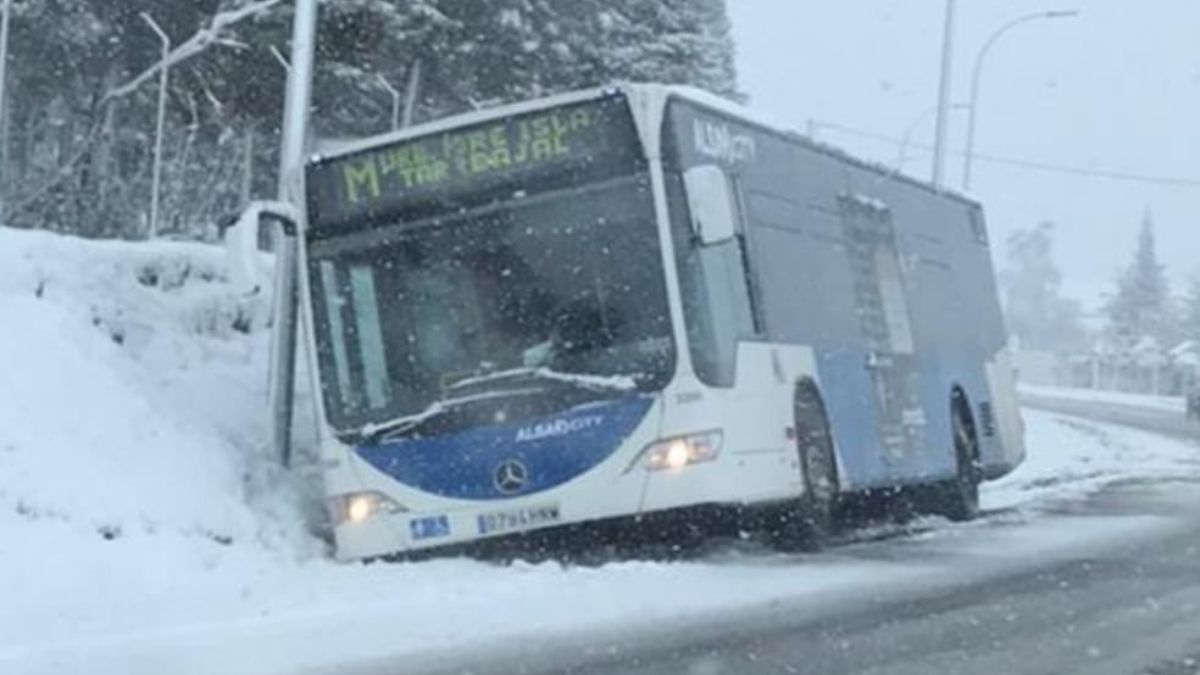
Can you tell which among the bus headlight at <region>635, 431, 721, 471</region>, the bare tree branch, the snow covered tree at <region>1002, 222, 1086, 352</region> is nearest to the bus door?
the bus headlight at <region>635, 431, 721, 471</region>

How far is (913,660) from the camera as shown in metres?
9.80

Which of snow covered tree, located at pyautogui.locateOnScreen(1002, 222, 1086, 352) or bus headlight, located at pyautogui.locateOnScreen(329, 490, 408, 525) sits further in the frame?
snow covered tree, located at pyautogui.locateOnScreen(1002, 222, 1086, 352)

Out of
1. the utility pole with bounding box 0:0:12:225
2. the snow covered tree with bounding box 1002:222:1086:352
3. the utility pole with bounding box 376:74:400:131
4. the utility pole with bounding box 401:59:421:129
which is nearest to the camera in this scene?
the utility pole with bounding box 0:0:12:225

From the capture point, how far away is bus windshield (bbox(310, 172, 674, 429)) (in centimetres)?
1349

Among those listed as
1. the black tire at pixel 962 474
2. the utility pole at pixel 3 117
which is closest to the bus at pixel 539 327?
the black tire at pixel 962 474

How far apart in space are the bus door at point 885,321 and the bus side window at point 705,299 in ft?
11.6

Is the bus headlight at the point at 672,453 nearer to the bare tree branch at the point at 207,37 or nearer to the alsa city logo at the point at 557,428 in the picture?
the alsa city logo at the point at 557,428

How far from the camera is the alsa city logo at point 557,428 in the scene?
1341cm

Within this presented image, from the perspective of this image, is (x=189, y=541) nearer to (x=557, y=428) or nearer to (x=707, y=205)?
(x=557, y=428)

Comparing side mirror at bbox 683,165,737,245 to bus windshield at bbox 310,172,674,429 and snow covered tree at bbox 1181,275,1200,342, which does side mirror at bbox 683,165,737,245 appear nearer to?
bus windshield at bbox 310,172,674,429

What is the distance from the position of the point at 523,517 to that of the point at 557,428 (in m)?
0.61

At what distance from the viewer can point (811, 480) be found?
50.4 feet

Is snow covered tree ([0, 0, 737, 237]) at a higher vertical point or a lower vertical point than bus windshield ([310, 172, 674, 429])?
higher

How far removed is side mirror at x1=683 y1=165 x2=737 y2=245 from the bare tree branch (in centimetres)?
1303
